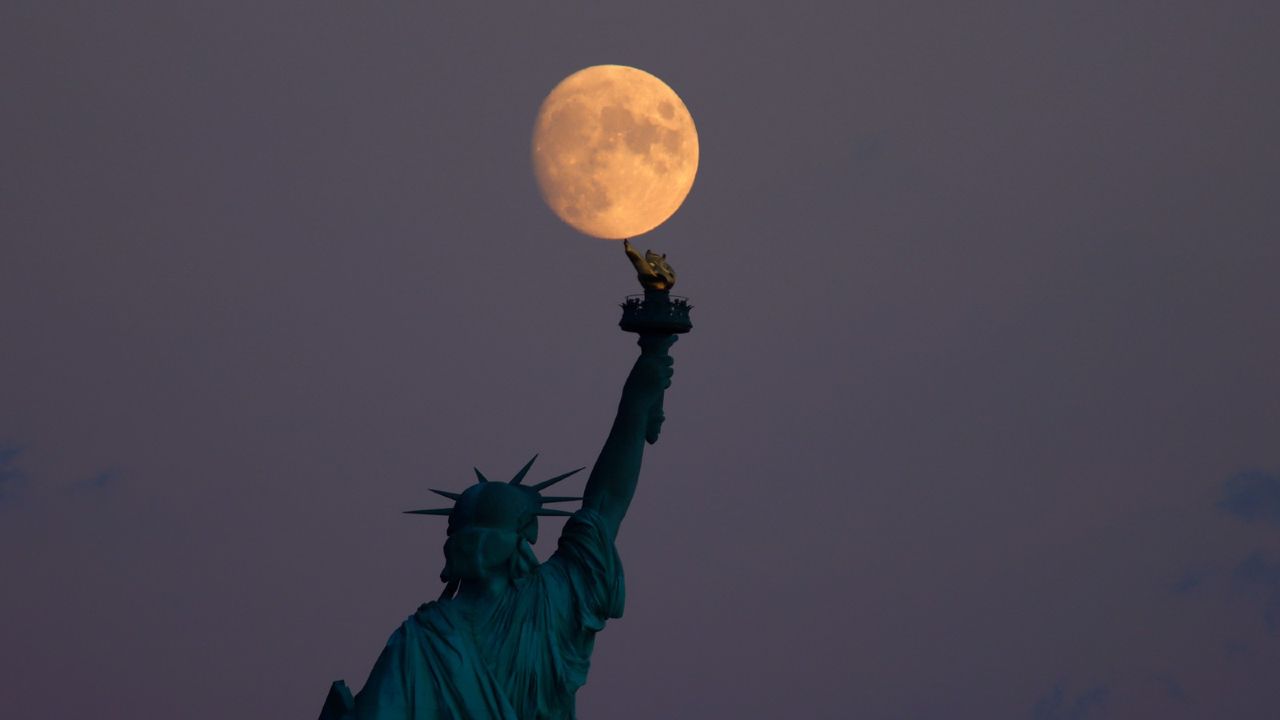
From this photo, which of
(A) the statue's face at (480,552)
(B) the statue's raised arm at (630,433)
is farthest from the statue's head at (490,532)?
(B) the statue's raised arm at (630,433)

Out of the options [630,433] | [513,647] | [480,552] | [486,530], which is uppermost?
[630,433]

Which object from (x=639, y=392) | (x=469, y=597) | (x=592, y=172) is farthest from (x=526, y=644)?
(x=592, y=172)

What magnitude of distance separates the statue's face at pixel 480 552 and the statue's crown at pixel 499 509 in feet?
0.24

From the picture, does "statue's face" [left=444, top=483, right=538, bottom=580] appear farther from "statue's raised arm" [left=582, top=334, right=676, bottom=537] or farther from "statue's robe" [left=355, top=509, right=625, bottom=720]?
"statue's raised arm" [left=582, top=334, right=676, bottom=537]

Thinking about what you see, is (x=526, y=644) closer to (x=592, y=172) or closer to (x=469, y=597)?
(x=469, y=597)

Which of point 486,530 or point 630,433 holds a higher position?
point 630,433

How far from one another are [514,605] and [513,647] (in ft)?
1.08

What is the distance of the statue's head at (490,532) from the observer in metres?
15.6

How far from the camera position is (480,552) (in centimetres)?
1559

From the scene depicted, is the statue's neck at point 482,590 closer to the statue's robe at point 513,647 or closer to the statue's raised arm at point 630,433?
the statue's robe at point 513,647

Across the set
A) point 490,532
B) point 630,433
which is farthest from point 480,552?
point 630,433

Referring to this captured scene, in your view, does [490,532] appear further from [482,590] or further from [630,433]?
[630,433]

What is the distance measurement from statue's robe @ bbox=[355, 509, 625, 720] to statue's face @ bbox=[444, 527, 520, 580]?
8.9 inches

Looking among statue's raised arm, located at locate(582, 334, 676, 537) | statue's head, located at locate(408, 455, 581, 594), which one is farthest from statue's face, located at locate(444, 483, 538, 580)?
statue's raised arm, located at locate(582, 334, 676, 537)
